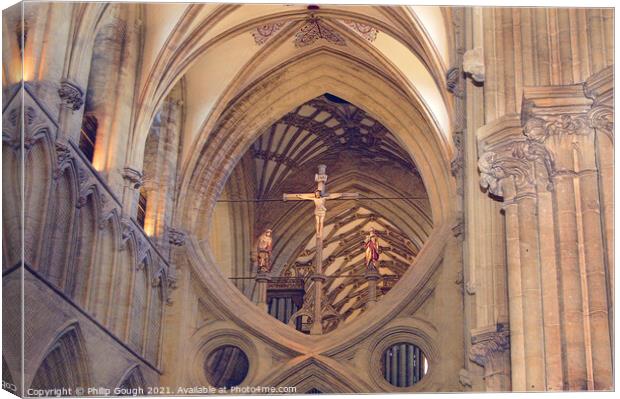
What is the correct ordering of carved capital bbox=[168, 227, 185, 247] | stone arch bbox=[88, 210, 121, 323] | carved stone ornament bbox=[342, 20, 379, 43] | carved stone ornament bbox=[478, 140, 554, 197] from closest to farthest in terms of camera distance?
1. carved stone ornament bbox=[478, 140, 554, 197]
2. stone arch bbox=[88, 210, 121, 323]
3. carved capital bbox=[168, 227, 185, 247]
4. carved stone ornament bbox=[342, 20, 379, 43]

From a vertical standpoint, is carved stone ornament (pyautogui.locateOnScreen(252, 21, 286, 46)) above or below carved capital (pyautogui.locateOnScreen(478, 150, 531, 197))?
above

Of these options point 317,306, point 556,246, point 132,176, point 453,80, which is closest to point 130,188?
point 132,176

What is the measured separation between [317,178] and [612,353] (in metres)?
13.6

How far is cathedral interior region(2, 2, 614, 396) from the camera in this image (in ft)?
33.6

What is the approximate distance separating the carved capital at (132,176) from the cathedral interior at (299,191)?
0.02 metres

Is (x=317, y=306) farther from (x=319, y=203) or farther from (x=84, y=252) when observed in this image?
(x=84, y=252)

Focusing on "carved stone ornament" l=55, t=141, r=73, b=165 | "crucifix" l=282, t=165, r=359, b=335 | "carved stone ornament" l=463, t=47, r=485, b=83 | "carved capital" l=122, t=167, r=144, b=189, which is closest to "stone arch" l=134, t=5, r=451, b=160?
"carved capital" l=122, t=167, r=144, b=189

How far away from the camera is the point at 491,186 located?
1094 centimetres

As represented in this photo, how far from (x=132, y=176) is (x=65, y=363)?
155 inches

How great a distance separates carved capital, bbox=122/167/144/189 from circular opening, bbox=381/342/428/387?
17.6 feet

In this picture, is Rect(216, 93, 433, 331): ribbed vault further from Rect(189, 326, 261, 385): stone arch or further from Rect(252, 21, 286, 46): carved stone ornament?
Rect(189, 326, 261, 385): stone arch

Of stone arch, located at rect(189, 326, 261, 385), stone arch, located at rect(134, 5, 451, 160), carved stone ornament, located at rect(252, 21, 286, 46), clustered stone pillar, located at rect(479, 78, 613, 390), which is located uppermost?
carved stone ornament, located at rect(252, 21, 286, 46)

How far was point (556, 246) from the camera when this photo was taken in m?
10.1

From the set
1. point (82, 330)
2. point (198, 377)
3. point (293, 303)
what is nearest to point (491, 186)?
point (82, 330)
